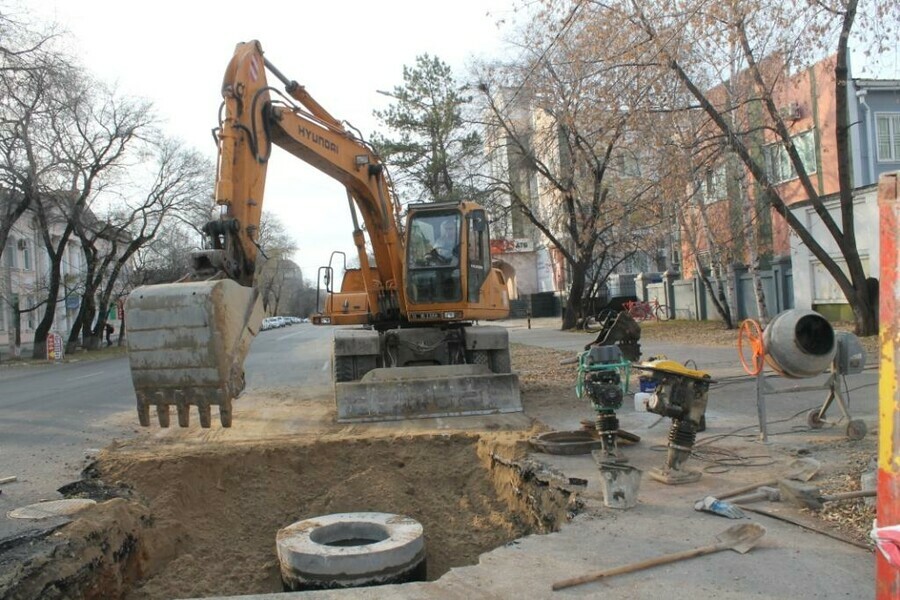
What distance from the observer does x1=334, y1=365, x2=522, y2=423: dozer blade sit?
9.58 metres

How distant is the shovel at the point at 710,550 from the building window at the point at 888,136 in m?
24.3

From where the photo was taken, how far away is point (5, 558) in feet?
15.0

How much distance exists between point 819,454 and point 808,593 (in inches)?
128

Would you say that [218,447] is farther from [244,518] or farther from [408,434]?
[408,434]

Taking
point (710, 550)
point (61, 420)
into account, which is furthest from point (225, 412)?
point (61, 420)

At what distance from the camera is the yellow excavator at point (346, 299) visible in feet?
18.4

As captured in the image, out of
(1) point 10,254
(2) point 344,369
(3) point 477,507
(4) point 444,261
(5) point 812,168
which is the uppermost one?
(5) point 812,168

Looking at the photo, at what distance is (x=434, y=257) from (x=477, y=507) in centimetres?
522

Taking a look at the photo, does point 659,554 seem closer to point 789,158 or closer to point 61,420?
point 61,420

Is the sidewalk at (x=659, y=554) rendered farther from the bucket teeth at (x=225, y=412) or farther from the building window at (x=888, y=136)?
the building window at (x=888, y=136)

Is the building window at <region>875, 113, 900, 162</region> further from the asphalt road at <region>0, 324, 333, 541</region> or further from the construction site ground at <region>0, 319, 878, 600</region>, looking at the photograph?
the asphalt road at <region>0, 324, 333, 541</region>

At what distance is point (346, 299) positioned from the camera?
12.0 meters

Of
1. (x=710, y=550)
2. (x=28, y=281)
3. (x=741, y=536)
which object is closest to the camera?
(x=710, y=550)

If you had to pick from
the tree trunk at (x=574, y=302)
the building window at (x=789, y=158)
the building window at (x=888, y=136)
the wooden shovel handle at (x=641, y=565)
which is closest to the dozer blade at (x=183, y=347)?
the wooden shovel handle at (x=641, y=565)
